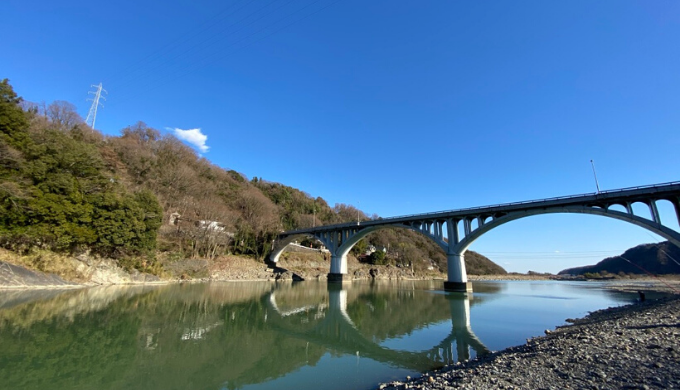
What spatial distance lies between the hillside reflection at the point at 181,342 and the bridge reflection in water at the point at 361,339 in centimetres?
3

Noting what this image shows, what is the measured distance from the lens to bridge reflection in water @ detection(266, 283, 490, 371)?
7.36m

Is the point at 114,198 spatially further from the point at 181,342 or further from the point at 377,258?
the point at 377,258

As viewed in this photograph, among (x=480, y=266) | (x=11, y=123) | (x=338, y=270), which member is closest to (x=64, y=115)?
(x=11, y=123)

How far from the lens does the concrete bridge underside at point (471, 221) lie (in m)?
Answer: 18.9

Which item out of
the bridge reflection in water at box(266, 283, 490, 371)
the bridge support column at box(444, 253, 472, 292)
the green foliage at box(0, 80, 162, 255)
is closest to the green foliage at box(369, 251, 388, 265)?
the bridge support column at box(444, 253, 472, 292)

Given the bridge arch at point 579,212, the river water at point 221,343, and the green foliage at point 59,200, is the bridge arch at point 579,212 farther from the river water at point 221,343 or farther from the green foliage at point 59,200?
the green foliage at point 59,200

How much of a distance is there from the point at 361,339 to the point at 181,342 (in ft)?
18.1

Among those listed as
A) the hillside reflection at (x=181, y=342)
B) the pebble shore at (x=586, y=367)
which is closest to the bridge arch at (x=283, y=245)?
the hillside reflection at (x=181, y=342)

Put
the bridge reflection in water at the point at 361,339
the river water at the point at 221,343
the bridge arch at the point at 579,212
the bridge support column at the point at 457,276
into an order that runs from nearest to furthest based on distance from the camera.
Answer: the river water at the point at 221,343 → the bridge reflection in water at the point at 361,339 → the bridge arch at the point at 579,212 → the bridge support column at the point at 457,276

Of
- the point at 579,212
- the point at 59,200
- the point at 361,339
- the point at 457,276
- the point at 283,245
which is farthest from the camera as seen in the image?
the point at 283,245

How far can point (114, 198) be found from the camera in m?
22.8

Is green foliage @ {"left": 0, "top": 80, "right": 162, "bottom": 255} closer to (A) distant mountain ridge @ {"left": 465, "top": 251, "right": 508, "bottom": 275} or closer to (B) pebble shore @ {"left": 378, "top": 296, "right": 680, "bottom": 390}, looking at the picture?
(B) pebble shore @ {"left": 378, "top": 296, "right": 680, "bottom": 390}

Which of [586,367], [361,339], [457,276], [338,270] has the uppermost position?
[338,270]

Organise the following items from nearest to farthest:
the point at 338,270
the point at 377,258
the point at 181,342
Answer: the point at 181,342, the point at 338,270, the point at 377,258
